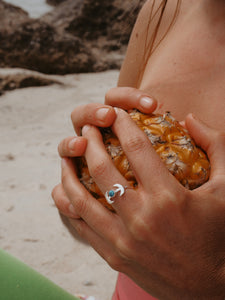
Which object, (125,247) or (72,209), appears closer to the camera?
(125,247)

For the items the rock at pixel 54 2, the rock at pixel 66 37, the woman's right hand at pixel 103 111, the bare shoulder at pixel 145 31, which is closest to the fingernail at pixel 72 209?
the woman's right hand at pixel 103 111

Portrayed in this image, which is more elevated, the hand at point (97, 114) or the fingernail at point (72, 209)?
the hand at point (97, 114)

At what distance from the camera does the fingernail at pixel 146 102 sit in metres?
0.73

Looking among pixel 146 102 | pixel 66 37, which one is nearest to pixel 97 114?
pixel 146 102

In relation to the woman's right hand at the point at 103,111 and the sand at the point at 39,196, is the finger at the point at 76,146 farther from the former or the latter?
the sand at the point at 39,196

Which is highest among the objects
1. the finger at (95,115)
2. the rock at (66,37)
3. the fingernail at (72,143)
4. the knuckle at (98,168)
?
the finger at (95,115)

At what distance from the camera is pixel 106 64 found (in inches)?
228

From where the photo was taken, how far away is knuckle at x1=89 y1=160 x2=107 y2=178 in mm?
628

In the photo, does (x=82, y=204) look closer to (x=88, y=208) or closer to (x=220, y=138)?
(x=88, y=208)

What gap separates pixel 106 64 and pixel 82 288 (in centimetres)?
466

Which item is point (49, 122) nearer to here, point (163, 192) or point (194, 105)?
point (194, 105)

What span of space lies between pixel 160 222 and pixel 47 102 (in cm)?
387

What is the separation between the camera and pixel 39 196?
2.40 m

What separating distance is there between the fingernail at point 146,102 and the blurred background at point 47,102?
0.58m
